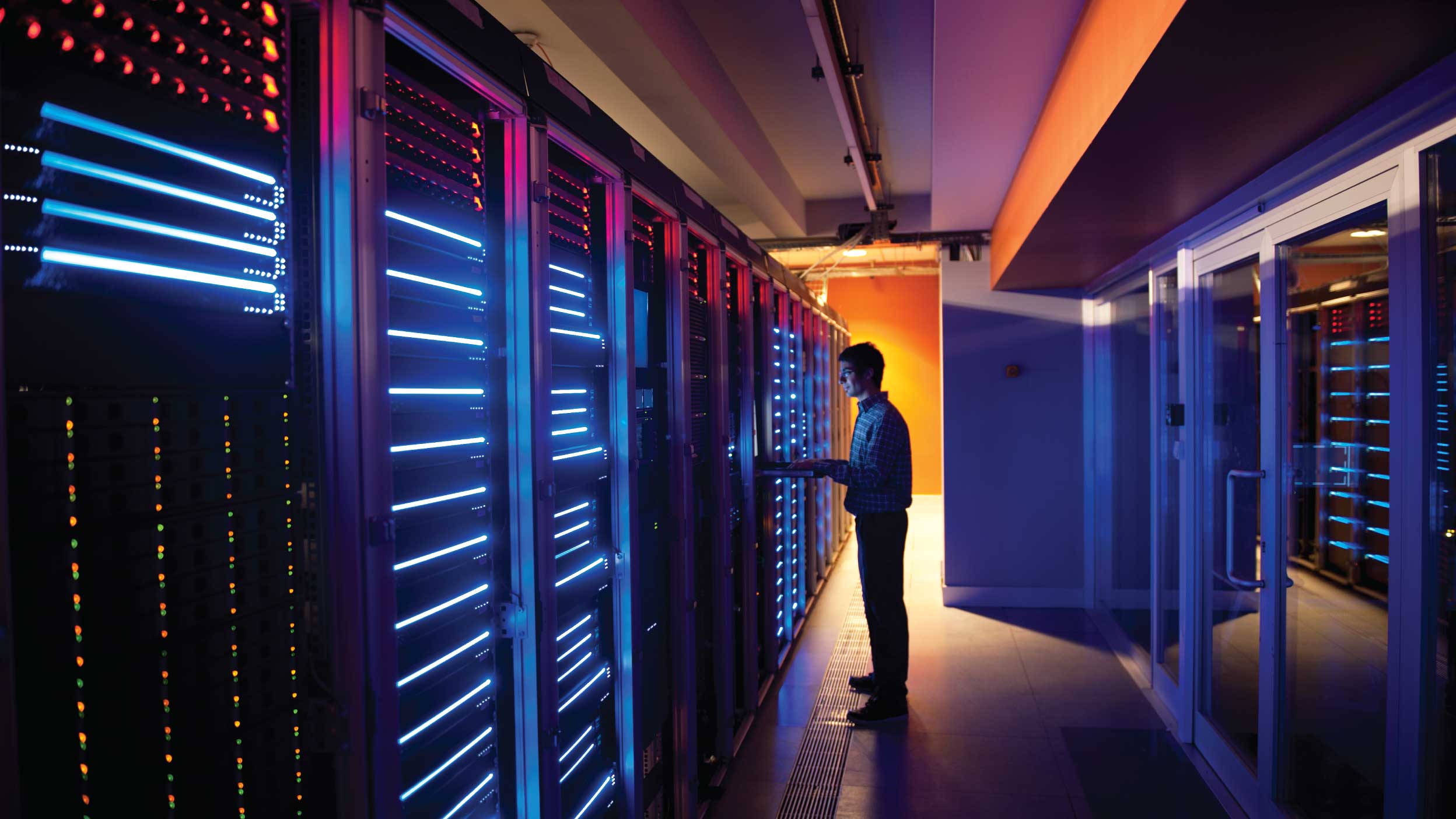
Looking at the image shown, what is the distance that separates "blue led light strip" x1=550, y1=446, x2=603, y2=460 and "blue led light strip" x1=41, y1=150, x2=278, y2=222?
0.85 metres

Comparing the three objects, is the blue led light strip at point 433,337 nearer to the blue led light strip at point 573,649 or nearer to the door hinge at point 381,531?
the door hinge at point 381,531

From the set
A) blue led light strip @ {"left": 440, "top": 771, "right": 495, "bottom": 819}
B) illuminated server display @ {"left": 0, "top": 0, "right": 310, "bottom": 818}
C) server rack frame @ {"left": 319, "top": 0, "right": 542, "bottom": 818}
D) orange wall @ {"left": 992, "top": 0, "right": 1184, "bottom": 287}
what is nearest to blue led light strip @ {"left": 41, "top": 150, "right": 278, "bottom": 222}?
illuminated server display @ {"left": 0, "top": 0, "right": 310, "bottom": 818}

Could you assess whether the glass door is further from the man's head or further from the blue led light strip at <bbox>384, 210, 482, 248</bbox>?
the blue led light strip at <bbox>384, 210, 482, 248</bbox>

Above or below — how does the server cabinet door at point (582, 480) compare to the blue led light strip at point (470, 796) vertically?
above

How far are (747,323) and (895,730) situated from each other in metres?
2.11

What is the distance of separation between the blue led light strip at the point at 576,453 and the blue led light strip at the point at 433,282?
399 millimetres

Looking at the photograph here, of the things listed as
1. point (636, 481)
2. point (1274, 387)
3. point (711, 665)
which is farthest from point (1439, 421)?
point (711, 665)

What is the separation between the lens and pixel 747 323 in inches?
144

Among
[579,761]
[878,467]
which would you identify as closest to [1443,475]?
[878,467]

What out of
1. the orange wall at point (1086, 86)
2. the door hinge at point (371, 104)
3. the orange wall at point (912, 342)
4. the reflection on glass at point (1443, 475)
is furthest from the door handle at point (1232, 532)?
the orange wall at point (912, 342)

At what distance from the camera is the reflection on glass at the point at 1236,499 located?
304 centimetres

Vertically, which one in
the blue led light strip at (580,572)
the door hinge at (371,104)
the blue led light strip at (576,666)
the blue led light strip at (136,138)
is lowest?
the blue led light strip at (576,666)

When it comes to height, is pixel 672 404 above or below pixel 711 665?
above

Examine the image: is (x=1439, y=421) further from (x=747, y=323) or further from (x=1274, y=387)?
(x=747, y=323)
